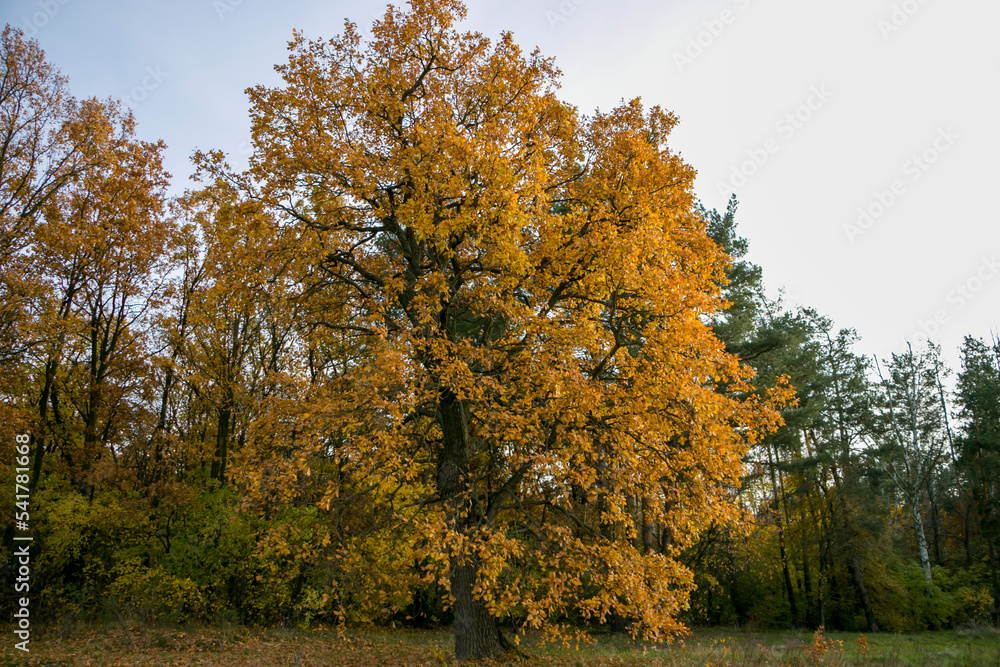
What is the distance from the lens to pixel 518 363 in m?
8.74

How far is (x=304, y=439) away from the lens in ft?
26.9

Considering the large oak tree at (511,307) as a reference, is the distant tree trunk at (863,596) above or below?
below

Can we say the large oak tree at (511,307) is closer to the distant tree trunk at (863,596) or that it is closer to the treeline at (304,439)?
the treeline at (304,439)

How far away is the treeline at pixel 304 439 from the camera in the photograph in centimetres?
863

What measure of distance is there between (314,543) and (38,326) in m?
11.5

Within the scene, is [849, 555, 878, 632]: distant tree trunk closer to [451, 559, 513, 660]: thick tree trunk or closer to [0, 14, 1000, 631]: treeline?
[0, 14, 1000, 631]: treeline

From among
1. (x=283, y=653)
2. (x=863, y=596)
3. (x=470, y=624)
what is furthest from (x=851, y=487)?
(x=283, y=653)

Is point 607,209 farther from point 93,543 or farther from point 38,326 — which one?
point 93,543

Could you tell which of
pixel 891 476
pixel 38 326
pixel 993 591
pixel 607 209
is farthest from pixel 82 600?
pixel 993 591

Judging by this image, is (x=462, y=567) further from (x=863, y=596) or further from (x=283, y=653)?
(x=863, y=596)

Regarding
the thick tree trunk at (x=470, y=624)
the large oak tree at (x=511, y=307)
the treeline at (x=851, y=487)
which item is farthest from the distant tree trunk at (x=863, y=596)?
the thick tree trunk at (x=470, y=624)

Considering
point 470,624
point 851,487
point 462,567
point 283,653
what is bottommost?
point 283,653

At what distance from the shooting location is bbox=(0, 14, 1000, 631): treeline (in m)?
8.63

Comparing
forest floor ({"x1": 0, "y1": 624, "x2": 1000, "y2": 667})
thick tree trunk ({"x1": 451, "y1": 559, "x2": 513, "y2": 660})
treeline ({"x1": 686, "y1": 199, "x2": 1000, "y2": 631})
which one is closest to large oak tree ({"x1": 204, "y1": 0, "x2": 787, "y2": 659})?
thick tree trunk ({"x1": 451, "y1": 559, "x2": 513, "y2": 660})
